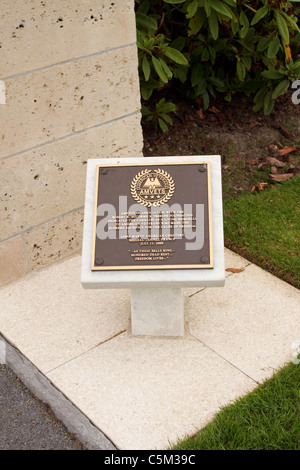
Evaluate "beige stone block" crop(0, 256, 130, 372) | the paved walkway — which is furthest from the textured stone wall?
the paved walkway

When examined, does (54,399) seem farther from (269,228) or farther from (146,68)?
(146,68)

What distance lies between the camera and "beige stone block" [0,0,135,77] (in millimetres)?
3584

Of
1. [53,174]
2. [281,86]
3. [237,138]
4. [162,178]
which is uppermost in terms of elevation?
[281,86]

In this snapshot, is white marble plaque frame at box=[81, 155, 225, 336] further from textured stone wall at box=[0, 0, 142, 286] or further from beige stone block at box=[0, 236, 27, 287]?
beige stone block at box=[0, 236, 27, 287]

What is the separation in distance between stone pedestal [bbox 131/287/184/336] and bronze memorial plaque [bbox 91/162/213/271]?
281mm

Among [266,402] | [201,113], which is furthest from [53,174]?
[201,113]

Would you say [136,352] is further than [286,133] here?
No

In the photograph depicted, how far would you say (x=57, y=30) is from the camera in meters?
3.76

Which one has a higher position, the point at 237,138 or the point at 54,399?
the point at 237,138

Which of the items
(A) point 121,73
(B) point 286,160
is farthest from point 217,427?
(B) point 286,160

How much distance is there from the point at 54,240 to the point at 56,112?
0.98 metres

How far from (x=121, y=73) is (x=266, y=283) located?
Answer: 1.85 metres

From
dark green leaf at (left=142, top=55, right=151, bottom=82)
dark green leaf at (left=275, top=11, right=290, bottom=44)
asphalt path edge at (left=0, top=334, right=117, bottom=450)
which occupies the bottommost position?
asphalt path edge at (left=0, top=334, right=117, bottom=450)
